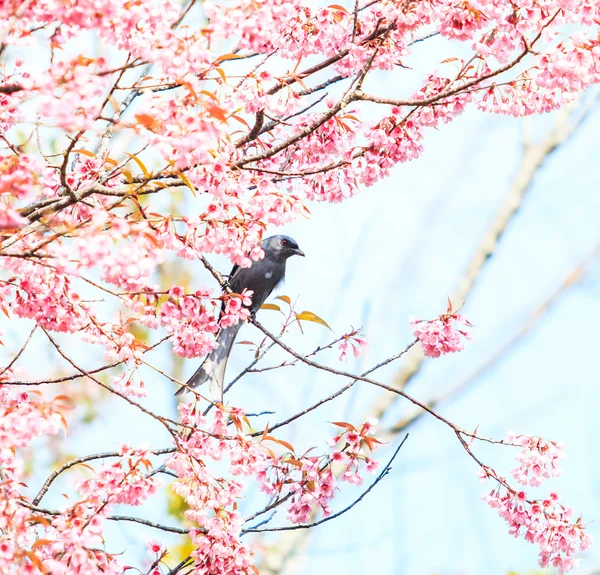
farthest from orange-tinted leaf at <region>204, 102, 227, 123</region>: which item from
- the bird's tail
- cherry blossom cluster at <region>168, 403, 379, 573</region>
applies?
the bird's tail

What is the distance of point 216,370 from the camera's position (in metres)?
3.88

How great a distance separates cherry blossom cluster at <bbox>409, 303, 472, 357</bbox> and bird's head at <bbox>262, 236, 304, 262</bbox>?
179 cm

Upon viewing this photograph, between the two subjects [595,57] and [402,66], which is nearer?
[595,57]

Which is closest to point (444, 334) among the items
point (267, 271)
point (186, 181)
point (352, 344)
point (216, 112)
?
point (352, 344)

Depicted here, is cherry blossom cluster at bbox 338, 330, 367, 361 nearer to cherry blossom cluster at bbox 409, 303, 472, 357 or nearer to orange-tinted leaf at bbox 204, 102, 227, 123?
cherry blossom cluster at bbox 409, 303, 472, 357

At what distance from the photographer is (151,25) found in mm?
2338

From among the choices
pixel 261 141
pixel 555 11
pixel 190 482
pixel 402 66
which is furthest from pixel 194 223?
pixel 555 11

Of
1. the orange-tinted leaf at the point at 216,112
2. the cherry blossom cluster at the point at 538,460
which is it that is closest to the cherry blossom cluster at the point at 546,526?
the cherry blossom cluster at the point at 538,460

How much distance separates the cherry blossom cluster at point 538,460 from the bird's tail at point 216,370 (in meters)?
1.36

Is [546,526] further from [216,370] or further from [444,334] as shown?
[216,370]

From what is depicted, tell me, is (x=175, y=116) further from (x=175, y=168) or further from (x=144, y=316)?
(x=144, y=316)

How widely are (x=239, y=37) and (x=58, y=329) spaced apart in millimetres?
1141

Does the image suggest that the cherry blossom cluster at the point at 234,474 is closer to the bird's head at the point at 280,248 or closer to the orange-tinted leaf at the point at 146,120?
the orange-tinted leaf at the point at 146,120

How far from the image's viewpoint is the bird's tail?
3794mm
